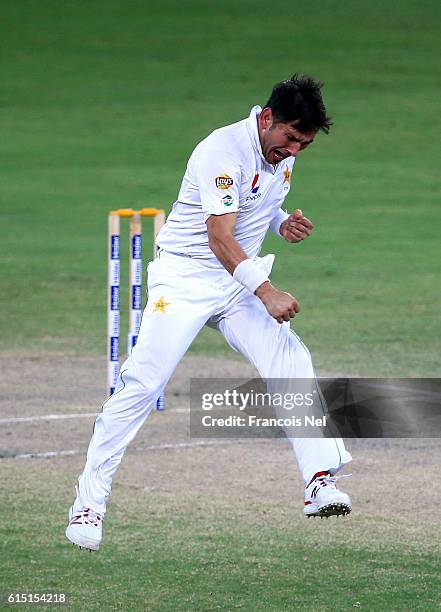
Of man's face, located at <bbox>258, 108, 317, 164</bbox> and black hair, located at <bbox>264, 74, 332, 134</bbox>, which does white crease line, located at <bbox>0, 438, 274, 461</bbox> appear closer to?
man's face, located at <bbox>258, 108, 317, 164</bbox>

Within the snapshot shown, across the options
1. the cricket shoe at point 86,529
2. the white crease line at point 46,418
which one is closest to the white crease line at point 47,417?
the white crease line at point 46,418

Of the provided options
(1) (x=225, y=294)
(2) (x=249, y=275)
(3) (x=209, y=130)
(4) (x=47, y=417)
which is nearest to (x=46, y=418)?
(4) (x=47, y=417)

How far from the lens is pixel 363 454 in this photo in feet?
33.3

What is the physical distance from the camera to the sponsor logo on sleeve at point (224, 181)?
6.93 metres

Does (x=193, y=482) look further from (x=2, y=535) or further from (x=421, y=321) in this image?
(x=421, y=321)

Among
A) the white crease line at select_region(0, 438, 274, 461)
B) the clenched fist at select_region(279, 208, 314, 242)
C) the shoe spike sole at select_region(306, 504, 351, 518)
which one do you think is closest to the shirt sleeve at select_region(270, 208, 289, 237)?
the clenched fist at select_region(279, 208, 314, 242)

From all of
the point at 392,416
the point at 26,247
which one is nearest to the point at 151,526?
the point at 392,416

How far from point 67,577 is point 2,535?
810 millimetres

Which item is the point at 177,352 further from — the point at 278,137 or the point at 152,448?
the point at 152,448

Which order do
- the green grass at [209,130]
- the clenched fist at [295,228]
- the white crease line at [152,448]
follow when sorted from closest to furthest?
the clenched fist at [295,228] → the white crease line at [152,448] → the green grass at [209,130]

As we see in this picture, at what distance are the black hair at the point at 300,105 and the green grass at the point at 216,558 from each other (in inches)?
89.1

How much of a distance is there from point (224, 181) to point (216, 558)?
2085 mm

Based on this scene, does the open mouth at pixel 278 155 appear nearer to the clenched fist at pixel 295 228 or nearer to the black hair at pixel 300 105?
the black hair at pixel 300 105

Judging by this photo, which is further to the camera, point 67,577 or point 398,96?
point 398,96
